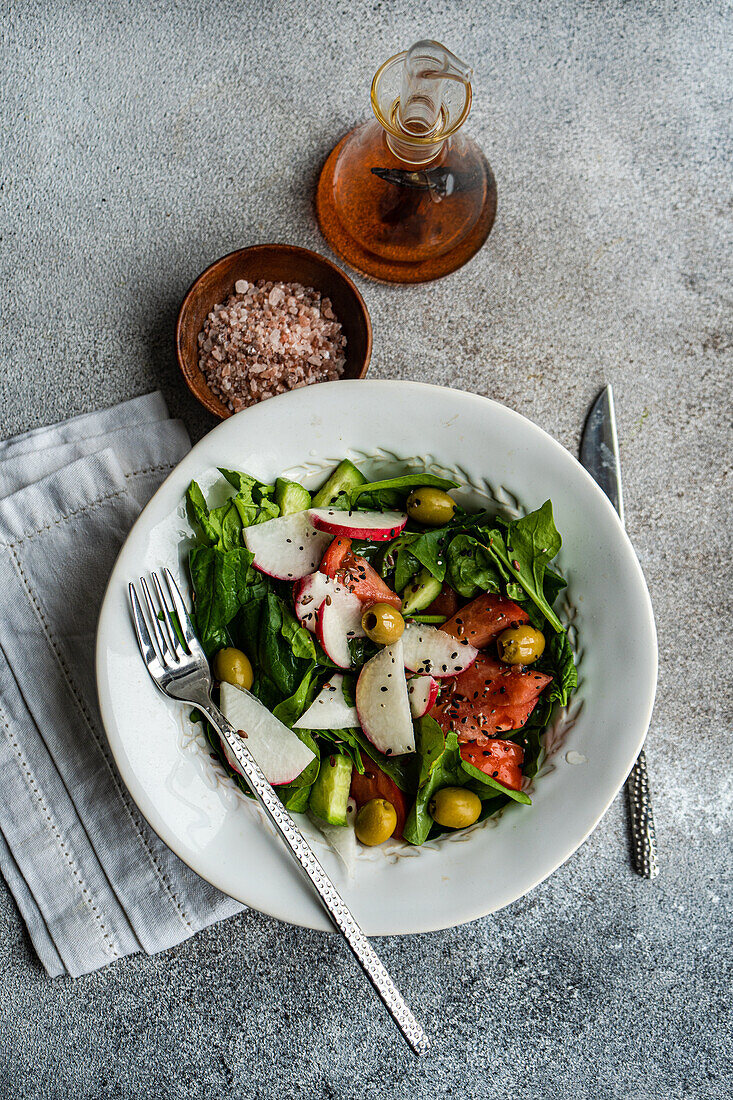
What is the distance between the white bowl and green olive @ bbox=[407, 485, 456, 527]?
5 cm

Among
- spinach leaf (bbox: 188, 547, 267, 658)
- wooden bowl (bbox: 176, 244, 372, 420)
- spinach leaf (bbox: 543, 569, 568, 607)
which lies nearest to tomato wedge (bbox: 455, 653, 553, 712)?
spinach leaf (bbox: 543, 569, 568, 607)

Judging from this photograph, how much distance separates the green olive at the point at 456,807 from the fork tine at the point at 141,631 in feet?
1.45

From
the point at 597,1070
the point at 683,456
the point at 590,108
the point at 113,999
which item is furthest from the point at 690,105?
the point at 113,999

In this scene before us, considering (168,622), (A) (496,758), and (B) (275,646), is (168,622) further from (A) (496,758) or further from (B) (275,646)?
(A) (496,758)

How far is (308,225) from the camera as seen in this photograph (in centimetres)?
143

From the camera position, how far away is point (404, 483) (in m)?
1.13

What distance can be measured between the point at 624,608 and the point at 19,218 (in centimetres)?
126

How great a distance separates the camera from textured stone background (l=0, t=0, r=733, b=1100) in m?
1.35

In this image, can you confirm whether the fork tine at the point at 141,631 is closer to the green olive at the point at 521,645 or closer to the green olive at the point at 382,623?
the green olive at the point at 382,623

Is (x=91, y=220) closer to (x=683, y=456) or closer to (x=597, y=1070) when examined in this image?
(x=683, y=456)

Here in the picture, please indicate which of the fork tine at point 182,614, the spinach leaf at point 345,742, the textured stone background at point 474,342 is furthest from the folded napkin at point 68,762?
the spinach leaf at point 345,742

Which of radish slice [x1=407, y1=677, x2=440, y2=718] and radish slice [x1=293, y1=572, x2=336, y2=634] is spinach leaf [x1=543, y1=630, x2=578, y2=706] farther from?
radish slice [x1=293, y1=572, x2=336, y2=634]

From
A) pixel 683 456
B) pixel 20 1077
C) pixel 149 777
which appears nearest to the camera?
pixel 149 777

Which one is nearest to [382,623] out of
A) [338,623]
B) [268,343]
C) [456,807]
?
[338,623]
